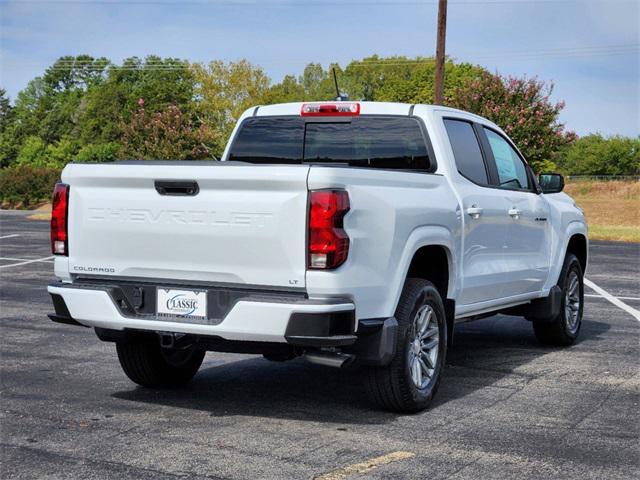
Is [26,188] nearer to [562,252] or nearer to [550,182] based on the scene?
[562,252]

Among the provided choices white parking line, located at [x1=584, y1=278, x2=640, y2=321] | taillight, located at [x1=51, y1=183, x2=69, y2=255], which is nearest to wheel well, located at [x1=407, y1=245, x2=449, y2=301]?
taillight, located at [x1=51, y1=183, x2=69, y2=255]

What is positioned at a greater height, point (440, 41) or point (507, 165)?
point (440, 41)

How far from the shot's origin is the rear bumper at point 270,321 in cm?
565

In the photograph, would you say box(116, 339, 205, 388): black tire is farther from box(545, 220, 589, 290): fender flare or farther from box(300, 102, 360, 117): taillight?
box(545, 220, 589, 290): fender flare

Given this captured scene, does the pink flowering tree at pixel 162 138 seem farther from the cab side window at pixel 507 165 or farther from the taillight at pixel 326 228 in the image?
the taillight at pixel 326 228

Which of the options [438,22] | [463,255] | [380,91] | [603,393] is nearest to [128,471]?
[463,255]

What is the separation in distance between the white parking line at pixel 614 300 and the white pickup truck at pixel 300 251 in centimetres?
495

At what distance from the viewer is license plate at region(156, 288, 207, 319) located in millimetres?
5969

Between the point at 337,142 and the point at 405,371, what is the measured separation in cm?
215

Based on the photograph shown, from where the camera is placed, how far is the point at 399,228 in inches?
245

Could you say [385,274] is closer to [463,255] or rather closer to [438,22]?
[463,255]

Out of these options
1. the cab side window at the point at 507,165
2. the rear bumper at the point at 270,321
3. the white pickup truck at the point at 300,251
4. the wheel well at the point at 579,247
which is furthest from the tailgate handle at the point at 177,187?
the wheel well at the point at 579,247

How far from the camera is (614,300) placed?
44.5 feet

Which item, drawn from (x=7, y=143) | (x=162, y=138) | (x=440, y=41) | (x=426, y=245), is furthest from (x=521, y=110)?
(x=7, y=143)
